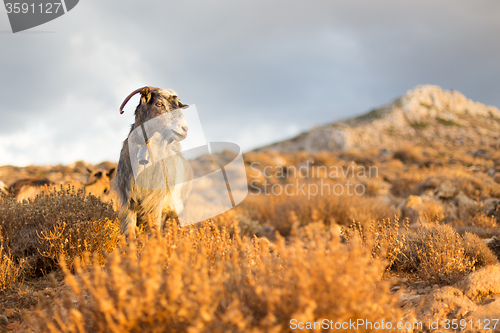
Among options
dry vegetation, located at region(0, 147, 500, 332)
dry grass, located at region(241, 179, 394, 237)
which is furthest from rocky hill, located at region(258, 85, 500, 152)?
dry vegetation, located at region(0, 147, 500, 332)

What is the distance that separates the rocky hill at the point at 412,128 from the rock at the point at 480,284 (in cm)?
3678

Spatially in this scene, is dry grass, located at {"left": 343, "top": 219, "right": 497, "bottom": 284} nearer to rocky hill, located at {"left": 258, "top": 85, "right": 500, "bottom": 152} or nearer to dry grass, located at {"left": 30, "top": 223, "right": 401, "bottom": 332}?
dry grass, located at {"left": 30, "top": 223, "right": 401, "bottom": 332}

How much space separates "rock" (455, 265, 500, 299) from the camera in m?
2.70

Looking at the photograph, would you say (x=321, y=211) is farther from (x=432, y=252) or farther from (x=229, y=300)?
(x=229, y=300)

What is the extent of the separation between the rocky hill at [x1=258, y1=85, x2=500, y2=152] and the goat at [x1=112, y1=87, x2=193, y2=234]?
37.9 m

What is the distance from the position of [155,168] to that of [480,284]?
11.5 feet

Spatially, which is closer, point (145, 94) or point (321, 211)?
point (145, 94)

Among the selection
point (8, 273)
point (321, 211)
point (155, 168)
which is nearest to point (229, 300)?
point (155, 168)

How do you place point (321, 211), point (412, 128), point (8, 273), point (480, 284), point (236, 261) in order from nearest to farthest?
point (236, 261), point (480, 284), point (8, 273), point (321, 211), point (412, 128)

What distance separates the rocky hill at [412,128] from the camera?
139 ft

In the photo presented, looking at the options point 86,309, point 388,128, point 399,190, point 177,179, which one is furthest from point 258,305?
point 388,128

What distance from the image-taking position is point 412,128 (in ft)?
158

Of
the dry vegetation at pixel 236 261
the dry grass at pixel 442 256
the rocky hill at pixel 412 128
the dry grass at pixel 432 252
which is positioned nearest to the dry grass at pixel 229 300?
the dry vegetation at pixel 236 261

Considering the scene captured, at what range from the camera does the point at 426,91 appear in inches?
2554
